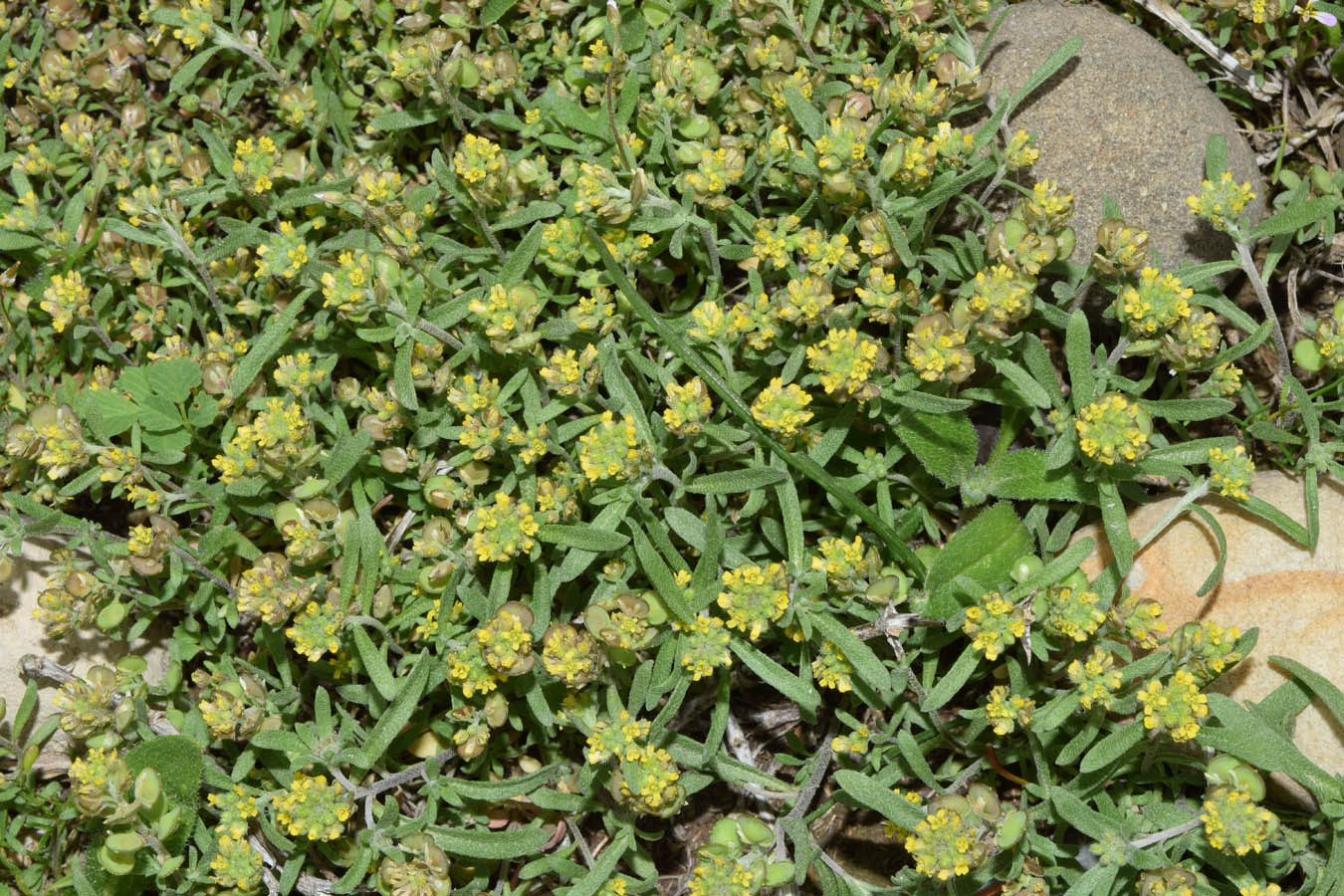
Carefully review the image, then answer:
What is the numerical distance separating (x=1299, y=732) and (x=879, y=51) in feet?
10.6

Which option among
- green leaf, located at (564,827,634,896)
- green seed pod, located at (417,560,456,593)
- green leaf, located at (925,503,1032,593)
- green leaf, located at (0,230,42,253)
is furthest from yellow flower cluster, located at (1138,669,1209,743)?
green leaf, located at (0,230,42,253)

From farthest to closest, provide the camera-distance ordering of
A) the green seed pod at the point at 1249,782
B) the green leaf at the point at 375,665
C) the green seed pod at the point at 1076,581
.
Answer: the green leaf at the point at 375,665, the green seed pod at the point at 1076,581, the green seed pod at the point at 1249,782

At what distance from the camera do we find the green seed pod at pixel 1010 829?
3.85 meters

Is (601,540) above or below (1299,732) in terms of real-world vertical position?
above

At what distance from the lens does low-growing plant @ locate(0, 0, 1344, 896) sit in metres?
4.05

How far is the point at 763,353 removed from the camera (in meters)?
4.48

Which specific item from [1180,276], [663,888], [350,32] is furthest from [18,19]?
[1180,276]

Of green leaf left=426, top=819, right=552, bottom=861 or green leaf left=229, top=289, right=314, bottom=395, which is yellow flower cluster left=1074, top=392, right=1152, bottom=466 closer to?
green leaf left=426, top=819, right=552, bottom=861

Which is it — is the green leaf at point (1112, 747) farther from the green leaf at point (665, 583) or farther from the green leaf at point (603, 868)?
the green leaf at point (603, 868)

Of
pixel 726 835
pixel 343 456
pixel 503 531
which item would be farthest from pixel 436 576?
pixel 726 835

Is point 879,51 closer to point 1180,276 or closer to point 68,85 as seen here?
point 1180,276

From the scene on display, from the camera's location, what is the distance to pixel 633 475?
4.13 metres

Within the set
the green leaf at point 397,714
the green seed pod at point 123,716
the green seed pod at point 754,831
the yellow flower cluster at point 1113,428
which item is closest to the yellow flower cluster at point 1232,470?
the yellow flower cluster at point 1113,428

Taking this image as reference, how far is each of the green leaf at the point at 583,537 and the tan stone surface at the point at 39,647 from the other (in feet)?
6.38
